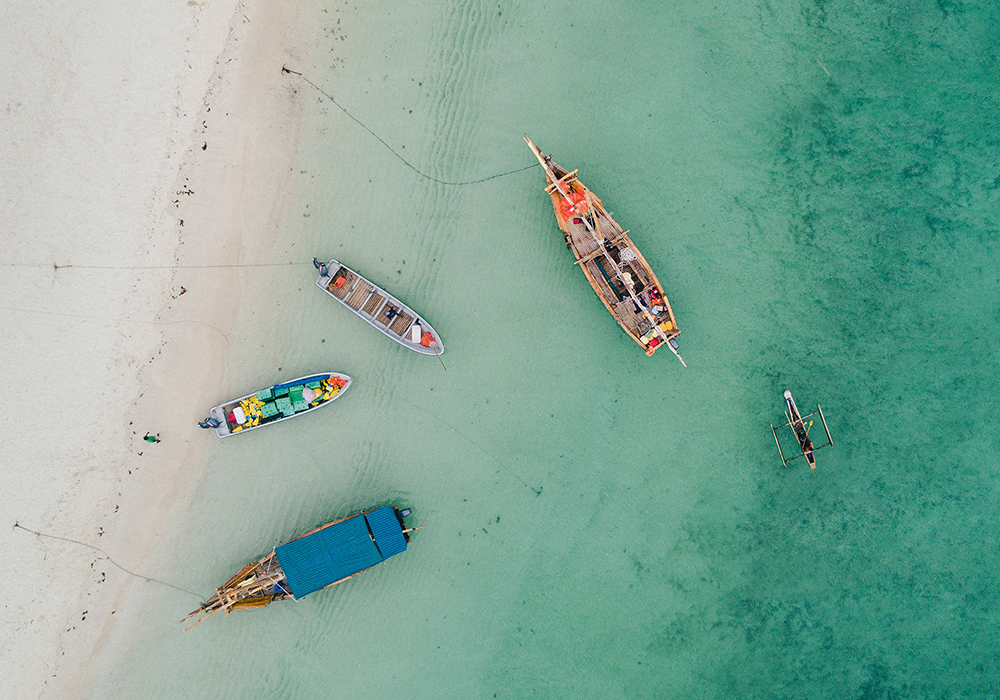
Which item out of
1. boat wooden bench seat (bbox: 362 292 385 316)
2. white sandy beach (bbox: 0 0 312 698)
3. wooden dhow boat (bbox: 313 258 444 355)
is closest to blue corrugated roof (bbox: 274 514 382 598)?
white sandy beach (bbox: 0 0 312 698)

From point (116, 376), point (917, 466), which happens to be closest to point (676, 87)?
point (917, 466)

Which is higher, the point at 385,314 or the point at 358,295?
the point at 358,295

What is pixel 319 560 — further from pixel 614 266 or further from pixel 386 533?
pixel 614 266

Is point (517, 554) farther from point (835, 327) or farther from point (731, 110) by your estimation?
point (731, 110)

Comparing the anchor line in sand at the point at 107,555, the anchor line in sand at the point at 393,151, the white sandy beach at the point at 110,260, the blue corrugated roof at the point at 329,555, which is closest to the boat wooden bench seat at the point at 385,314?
the anchor line in sand at the point at 393,151

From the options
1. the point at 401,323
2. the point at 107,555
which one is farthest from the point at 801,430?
the point at 107,555

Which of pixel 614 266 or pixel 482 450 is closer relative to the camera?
pixel 614 266
